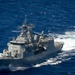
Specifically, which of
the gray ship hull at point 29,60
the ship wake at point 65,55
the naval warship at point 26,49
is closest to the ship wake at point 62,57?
the ship wake at point 65,55

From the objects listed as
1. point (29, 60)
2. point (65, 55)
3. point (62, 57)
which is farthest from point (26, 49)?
point (65, 55)

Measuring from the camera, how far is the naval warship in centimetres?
17325

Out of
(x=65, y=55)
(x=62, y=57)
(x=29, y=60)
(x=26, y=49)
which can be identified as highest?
(x=26, y=49)

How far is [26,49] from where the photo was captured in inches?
6885

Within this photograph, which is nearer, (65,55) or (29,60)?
(29,60)

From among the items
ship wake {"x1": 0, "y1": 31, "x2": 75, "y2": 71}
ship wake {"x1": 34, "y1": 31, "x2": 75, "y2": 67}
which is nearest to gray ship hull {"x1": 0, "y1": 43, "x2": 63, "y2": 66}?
ship wake {"x1": 0, "y1": 31, "x2": 75, "y2": 71}

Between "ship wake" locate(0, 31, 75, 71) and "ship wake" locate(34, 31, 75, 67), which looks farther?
"ship wake" locate(34, 31, 75, 67)

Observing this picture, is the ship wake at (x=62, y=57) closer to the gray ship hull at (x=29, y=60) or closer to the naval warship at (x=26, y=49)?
the gray ship hull at (x=29, y=60)

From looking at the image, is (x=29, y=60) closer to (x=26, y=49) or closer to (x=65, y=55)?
(x=26, y=49)

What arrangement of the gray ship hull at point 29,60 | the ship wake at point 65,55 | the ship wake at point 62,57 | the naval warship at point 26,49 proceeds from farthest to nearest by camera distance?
the ship wake at point 65,55
the ship wake at point 62,57
the naval warship at point 26,49
the gray ship hull at point 29,60

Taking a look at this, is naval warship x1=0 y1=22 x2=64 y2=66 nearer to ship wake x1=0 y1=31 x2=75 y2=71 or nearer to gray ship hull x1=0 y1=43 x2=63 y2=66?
gray ship hull x1=0 y1=43 x2=63 y2=66

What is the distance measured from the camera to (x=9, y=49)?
577ft

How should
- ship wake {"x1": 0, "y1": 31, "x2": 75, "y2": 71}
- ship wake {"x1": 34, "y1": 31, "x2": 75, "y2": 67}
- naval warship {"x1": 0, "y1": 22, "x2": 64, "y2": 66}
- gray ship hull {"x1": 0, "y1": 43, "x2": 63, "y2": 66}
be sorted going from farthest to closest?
ship wake {"x1": 34, "y1": 31, "x2": 75, "y2": 67}
ship wake {"x1": 0, "y1": 31, "x2": 75, "y2": 71}
naval warship {"x1": 0, "y1": 22, "x2": 64, "y2": 66}
gray ship hull {"x1": 0, "y1": 43, "x2": 63, "y2": 66}

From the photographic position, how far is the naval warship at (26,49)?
173250mm
